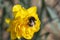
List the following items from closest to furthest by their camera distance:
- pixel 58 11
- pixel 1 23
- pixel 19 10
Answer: pixel 19 10 → pixel 1 23 → pixel 58 11

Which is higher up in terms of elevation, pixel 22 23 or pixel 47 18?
pixel 22 23

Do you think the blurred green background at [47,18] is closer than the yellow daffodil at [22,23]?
No

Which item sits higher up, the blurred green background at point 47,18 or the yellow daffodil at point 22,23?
the yellow daffodil at point 22,23

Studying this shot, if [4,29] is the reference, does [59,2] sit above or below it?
above

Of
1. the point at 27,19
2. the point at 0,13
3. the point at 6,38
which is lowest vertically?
the point at 6,38

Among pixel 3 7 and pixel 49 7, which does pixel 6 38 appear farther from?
pixel 49 7

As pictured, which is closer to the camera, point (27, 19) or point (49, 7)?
point (27, 19)

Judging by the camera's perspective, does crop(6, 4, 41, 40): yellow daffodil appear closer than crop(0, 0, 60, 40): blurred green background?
Yes

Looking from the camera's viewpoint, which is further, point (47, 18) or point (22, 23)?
point (47, 18)

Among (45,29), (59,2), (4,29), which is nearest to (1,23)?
(4,29)

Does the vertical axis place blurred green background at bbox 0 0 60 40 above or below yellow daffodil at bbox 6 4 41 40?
below

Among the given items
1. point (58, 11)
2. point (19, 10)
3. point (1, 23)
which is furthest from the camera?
point (58, 11)
